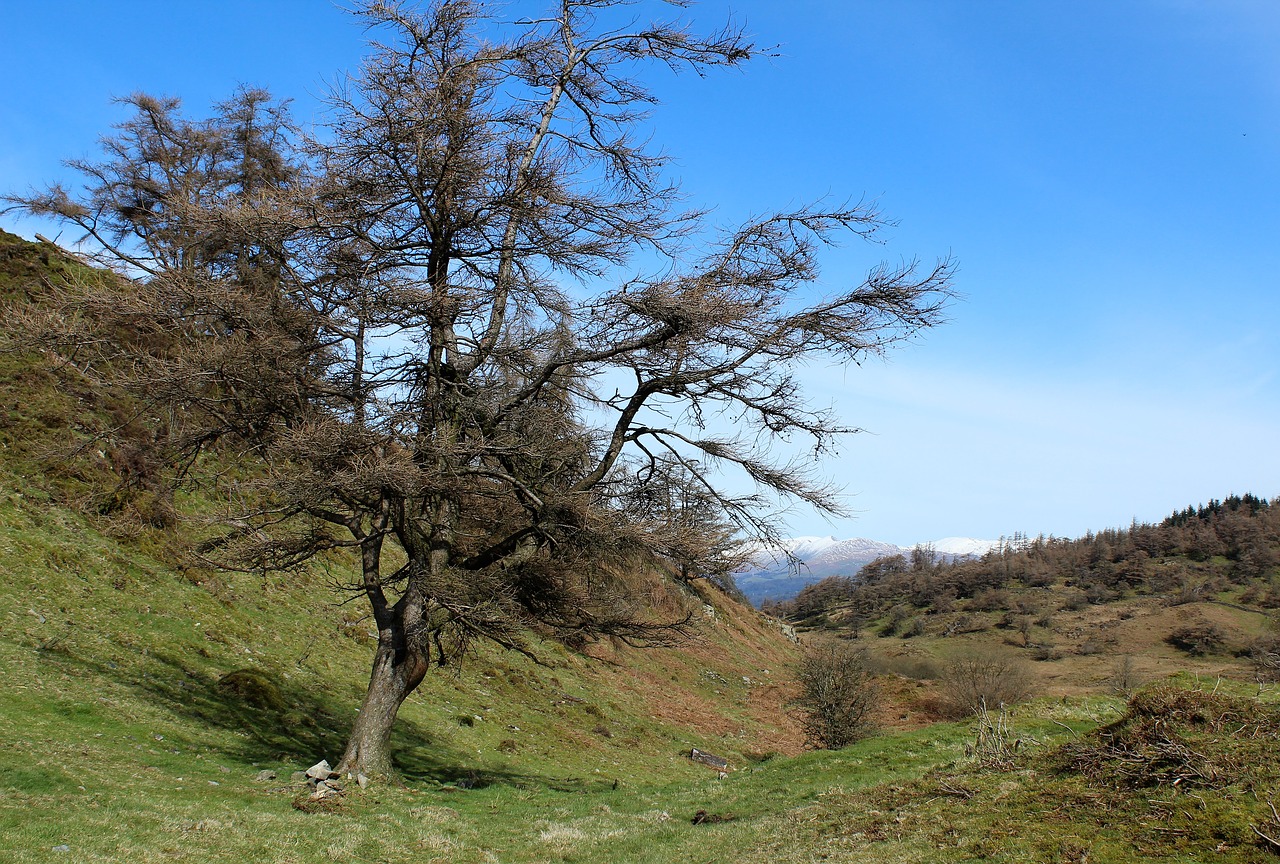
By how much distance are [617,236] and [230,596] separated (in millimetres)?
14448

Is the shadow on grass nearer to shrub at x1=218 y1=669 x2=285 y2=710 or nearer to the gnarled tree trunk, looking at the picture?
shrub at x1=218 y1=669 x2=285 y2=710

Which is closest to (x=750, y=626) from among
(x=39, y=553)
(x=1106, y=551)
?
(x=39, y=553)

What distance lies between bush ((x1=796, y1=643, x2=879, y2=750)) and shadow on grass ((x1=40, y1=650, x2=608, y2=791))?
11.7 meters

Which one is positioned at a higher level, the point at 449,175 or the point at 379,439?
the point at 449,175

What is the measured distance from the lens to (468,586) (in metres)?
10.9

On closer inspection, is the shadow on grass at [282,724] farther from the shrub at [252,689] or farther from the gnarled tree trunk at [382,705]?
the gnarled tree trunk at [382,705]

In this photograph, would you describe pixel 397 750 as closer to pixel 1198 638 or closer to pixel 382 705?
pixel 382 705

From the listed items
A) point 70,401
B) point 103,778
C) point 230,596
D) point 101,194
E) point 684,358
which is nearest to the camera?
point 103,778

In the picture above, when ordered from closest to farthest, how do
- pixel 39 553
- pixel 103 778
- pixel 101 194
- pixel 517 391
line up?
1. pixel 103 778
2. pixel 517 391
3. pixel 39 553
4. pixel 101 194

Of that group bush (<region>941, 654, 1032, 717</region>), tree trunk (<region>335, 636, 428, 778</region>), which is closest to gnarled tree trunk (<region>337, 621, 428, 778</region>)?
tree trunk (<region>335, 636, 428, 778</region>)

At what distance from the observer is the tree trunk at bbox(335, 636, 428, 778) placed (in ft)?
37.3

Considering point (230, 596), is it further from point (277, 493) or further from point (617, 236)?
point (617, 236)

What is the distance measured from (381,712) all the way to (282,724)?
447 centimetres

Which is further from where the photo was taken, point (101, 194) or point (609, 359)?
point (101, 194)
